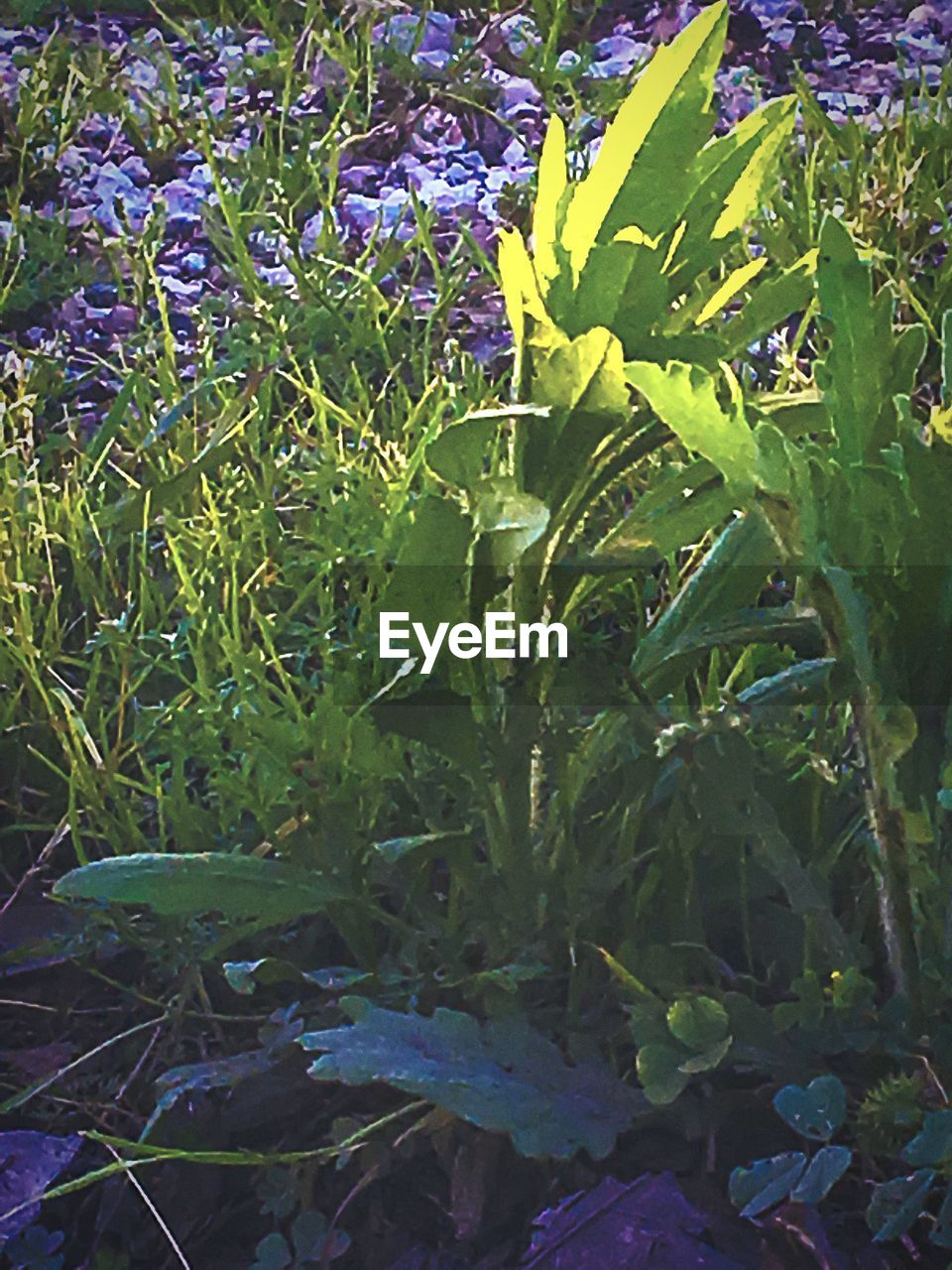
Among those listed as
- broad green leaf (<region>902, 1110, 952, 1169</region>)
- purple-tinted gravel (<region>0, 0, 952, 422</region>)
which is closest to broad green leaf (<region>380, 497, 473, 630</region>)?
broad green leaf (<region>902, 1110, 952, 1169</region>)

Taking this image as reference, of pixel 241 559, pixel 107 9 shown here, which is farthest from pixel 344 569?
pixel 107 9

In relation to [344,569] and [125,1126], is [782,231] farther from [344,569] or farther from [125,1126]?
[125,1126]

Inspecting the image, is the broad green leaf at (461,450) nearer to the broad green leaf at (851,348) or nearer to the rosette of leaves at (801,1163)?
the broad green leaf at (851,348)

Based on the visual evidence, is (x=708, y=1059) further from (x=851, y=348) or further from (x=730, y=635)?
(x=851, y=348)

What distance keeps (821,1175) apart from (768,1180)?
0.08 feet

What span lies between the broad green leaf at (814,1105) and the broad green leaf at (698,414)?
276 mm

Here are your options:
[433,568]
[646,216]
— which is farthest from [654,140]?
[433,568]

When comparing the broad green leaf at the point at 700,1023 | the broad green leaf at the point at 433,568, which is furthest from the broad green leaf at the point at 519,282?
the broad green leaf at the point at 700,1023

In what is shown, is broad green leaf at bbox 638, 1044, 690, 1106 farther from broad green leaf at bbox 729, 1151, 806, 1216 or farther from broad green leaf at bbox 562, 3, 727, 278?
broad green leaf at bbox 562, 3, 727, 278

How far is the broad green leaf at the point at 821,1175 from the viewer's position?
0.55m

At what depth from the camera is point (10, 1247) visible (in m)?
0.64

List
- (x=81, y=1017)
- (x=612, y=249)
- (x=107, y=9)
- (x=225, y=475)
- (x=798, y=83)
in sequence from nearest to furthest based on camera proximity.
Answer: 1. (x=612, y=249)
2. (x=81, y=1017)
3. (x=225, y=475)
4. (x=798, y=83)
5. (x=107, y=9)

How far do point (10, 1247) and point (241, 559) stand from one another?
20.1 inches

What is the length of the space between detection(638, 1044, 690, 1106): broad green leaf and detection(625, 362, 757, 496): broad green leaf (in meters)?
0.27
